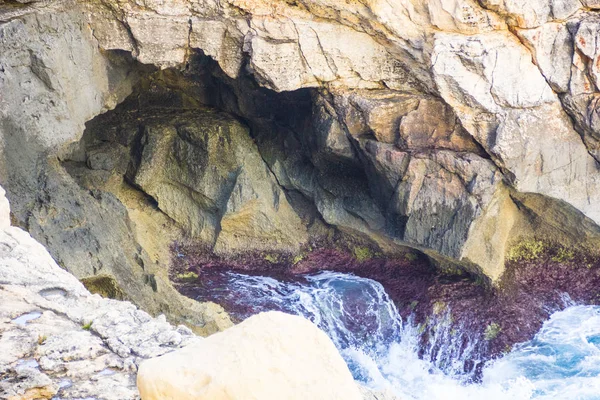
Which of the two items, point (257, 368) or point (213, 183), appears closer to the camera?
point (257, 368)

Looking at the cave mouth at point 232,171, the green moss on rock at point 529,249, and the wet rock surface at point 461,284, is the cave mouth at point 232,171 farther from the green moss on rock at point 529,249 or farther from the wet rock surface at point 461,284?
the green moss on rock at point 529,249

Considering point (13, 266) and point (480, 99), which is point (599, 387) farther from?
point (13, 266)

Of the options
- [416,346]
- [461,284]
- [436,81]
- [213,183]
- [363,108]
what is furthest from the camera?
[213,183]

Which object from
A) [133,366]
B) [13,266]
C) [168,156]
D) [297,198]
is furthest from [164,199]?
[133,366]

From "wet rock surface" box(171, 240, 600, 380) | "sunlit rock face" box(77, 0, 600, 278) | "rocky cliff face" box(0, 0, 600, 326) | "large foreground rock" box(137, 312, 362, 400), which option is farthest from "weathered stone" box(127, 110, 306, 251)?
"large foreground rock" box(137, 312, 362, 400)

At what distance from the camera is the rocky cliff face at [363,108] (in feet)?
35.9

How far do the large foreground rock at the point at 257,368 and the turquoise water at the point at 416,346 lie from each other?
26.4ft

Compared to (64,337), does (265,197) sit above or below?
below

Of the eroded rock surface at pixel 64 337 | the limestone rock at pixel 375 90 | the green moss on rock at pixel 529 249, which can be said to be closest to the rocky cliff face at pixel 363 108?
the limestone rock at pixel 375 90

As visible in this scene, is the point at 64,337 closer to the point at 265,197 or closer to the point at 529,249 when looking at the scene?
the point at 265,197

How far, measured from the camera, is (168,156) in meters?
15.0

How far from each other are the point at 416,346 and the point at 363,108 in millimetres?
4495

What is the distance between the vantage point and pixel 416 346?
41.6ft

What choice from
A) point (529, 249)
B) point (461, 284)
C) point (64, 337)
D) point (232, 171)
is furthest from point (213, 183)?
point (64, 337)
